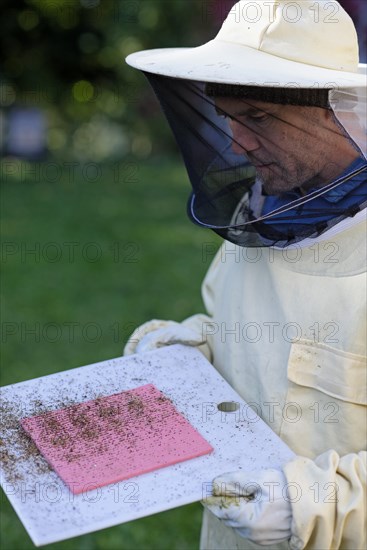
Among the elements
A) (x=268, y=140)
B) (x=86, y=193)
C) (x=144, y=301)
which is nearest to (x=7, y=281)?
(x=144, y=301)

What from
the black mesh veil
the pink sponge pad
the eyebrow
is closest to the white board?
the pink sponge pad

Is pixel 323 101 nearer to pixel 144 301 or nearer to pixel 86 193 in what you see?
pixel 144 301

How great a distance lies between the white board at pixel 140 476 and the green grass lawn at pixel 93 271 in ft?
5.19

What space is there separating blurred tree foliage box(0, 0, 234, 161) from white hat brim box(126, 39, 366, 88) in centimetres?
598

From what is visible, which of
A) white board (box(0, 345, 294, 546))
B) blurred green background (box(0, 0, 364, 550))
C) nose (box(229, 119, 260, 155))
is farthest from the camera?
blurred green background (box(0, 0, 364, 550))

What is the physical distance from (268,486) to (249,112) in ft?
2.74

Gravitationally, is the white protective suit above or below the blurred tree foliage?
below

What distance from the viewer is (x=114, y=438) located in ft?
6.02

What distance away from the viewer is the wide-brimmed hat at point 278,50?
1.80 m

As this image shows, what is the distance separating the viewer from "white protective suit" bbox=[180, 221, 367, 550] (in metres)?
1.69

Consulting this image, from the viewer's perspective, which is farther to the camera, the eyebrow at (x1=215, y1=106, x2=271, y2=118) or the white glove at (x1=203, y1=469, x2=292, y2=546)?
the eyebrow at (x1=215, y1=106, x2=271, y2=118)

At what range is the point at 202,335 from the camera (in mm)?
2297

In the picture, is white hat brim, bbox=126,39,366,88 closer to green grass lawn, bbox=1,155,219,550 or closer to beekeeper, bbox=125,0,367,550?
beekeeper, bbox=125,0,367,550

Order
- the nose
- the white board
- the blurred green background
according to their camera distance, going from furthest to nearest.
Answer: the blurred green background, the nose, the white board
